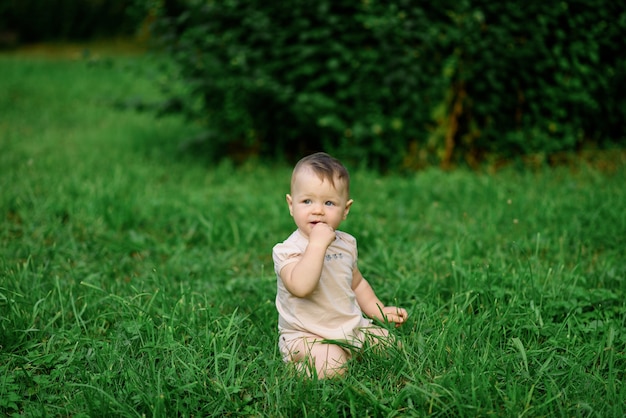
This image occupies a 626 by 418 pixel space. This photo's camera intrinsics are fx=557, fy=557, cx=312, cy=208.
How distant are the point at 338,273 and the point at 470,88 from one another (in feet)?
11.5

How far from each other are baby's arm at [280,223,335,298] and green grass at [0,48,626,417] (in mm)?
327

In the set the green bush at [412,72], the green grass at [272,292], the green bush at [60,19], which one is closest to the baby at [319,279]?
the green grass at [272,292]

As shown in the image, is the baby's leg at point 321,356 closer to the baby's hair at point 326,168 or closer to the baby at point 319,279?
the baby at point 319,279

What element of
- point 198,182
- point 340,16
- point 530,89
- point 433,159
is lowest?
point 198,182

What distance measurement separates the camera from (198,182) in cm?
502

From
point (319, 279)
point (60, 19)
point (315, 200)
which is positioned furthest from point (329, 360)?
point (60, 19)

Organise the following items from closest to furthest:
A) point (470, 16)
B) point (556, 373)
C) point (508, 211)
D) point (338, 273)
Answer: point (556, 373) → point (338, 273) → point (508, 211) → point (470, 16)

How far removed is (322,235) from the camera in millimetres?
2115

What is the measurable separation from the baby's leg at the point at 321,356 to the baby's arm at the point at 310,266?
8.2 inches

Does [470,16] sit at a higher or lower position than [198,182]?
higher

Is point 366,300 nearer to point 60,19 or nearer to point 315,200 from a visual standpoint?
point 315,200

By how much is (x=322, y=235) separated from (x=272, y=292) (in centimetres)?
84


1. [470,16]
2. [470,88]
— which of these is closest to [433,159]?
[470,88]

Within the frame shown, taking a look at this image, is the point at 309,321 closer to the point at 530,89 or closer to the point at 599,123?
the point at 530,89
